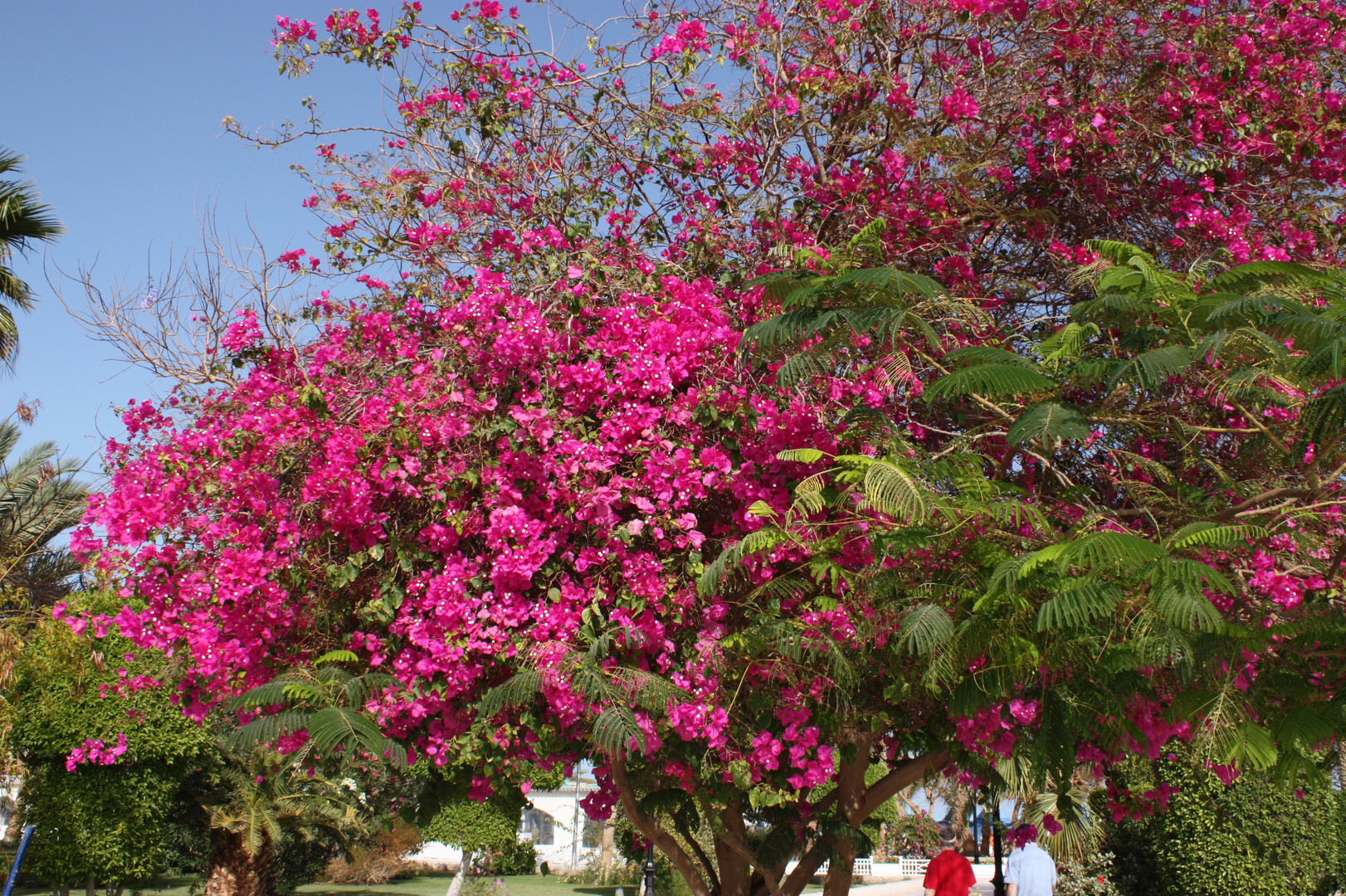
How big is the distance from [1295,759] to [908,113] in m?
4.77

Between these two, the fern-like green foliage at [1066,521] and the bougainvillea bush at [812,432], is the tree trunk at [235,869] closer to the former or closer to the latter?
the bougainvillea bush at [812,432]

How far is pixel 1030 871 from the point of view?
30.3 feet

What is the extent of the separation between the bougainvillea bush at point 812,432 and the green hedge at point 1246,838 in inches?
196

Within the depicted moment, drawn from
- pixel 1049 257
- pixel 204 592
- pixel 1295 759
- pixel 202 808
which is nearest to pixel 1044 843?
pixel 1049 257

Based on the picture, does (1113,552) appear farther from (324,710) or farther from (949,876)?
(949,876)

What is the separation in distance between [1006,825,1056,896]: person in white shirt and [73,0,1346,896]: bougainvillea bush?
1769mm

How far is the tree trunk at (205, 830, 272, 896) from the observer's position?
17969mm

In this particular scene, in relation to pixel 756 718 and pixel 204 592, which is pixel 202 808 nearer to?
pixel 204 592

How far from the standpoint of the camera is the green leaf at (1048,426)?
4309mm

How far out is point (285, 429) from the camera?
20.0 feet

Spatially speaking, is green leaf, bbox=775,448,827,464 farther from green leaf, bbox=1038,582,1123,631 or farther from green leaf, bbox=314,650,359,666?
green leaf, bbox=314,650,359,666

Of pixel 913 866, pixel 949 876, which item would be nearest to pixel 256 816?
pixel 949 876

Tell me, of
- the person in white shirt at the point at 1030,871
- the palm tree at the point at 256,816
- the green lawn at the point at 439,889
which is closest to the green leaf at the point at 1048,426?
the person in white shirt at the point at 1030,871

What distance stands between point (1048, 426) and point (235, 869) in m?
18.2
